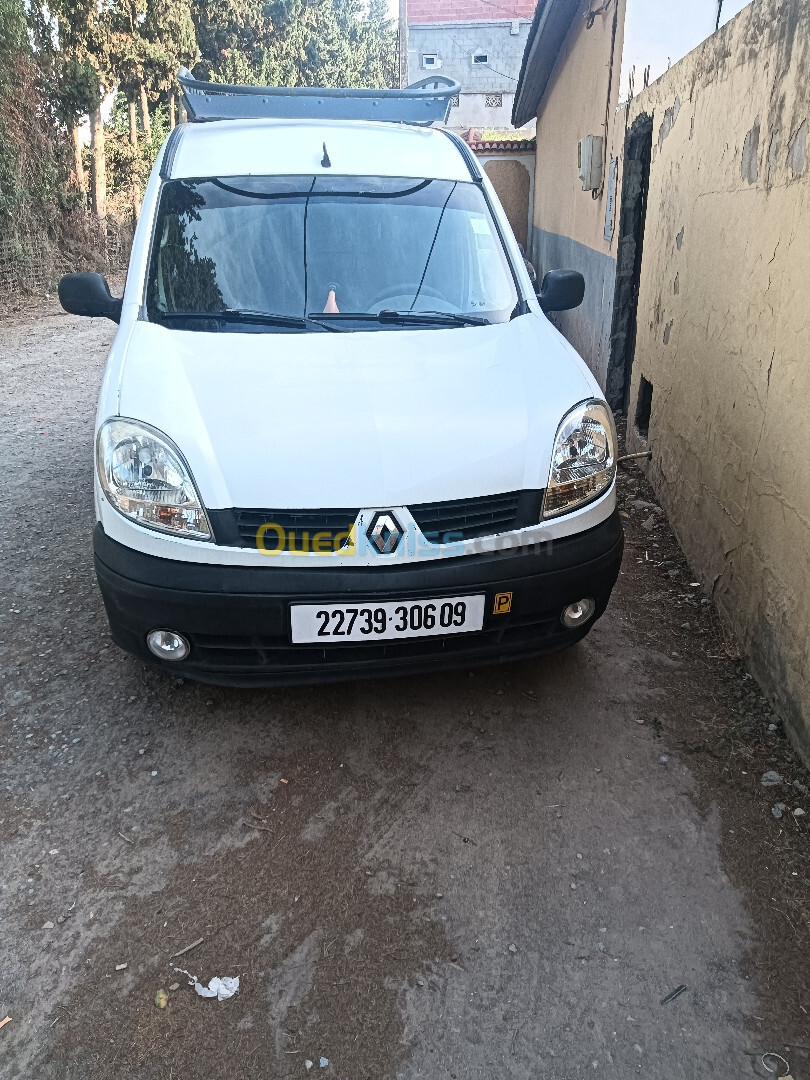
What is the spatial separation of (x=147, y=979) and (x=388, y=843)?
0.75 meters

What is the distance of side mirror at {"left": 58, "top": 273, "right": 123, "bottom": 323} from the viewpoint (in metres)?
3.56

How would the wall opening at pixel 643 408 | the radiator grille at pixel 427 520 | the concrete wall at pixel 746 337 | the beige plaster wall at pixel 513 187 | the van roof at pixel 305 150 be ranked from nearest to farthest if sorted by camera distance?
the radiator grille at pixel 427 520, the concrete wall at pixel 746 337, the van roof at pixel 305 150, the wall opening at pixel 643 408, the beige plaster wall at pixel 513 187

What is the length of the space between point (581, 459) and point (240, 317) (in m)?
1.48

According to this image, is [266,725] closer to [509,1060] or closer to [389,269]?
[509,1060]

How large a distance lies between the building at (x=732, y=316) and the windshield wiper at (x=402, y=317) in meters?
1.12

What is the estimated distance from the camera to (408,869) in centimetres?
230

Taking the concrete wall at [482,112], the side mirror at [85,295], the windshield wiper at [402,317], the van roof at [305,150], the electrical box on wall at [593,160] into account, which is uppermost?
the concrete wall at [482,112]

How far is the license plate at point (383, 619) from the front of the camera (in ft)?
8.06

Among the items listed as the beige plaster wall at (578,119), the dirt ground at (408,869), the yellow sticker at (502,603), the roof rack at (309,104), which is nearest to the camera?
the dirt ground at (408,869)

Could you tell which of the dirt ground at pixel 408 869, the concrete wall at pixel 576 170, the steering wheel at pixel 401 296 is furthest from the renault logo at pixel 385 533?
the concrete wall at pixel 576 170

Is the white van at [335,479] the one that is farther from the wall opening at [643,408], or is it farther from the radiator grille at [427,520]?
the wall opening at [643,408]

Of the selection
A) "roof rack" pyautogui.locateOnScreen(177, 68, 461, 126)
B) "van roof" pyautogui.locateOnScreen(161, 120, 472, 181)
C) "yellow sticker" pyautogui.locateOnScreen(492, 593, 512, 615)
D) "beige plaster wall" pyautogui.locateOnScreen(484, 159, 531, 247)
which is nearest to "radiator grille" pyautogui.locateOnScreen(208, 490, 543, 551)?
"yellow sticker" pyautogui.locateOnScreen(492, 593, 512, 615)

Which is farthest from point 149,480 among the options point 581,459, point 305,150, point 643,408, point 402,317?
point 643,408

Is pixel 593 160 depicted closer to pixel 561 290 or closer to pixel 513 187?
pixel 561 290
